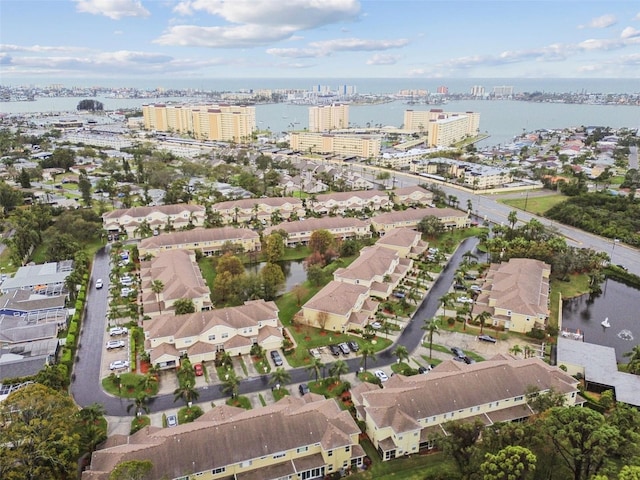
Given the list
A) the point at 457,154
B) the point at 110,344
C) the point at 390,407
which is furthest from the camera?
the point at 457,154

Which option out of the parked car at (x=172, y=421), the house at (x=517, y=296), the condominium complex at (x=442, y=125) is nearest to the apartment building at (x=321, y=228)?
the house at (x=517, y=296)

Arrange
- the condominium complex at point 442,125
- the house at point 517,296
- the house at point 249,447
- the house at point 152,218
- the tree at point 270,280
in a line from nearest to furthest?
1. the house at point 249,447
2. the house at point 517,296
3. the tree at point 270,280
4. the house at point 152,218
5. the condominium complex at point 442,125

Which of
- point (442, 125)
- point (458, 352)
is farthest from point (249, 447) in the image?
point (442, 125)

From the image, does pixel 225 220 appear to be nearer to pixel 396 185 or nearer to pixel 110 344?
pixel 110 344

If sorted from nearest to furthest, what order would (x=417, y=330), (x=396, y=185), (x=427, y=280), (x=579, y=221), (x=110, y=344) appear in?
(x=110, y=344)
(x=417, y=330)
(x=427, y=280)
(x=579, y=221)
(x=396, y=185)

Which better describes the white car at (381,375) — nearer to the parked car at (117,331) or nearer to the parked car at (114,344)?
the parked car at (114,344)

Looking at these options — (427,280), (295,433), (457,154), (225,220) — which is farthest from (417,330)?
(457,154)
